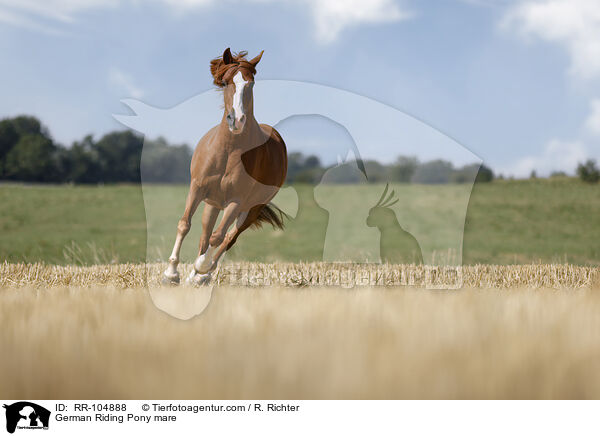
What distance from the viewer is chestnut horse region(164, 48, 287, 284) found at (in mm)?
3969

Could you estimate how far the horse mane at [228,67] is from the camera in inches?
156

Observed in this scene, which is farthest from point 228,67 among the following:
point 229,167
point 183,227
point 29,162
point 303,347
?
point 29,162

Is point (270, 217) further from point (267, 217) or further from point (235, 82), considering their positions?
point (235, 82)

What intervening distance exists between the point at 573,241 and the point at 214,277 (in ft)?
33.6

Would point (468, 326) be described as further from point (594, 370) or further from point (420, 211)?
point (420, 211)

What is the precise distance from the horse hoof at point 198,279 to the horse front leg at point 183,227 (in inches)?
5.9

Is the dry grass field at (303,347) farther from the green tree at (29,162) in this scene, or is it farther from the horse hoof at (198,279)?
the green tree at (29,162)

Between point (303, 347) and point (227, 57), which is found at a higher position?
point (227, 57)

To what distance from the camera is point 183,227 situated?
4289 millimetres

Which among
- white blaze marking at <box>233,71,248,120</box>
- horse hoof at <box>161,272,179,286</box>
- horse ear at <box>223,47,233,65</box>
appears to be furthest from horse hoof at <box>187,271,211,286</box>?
horse ear at <box>223,47,233,65</box>
